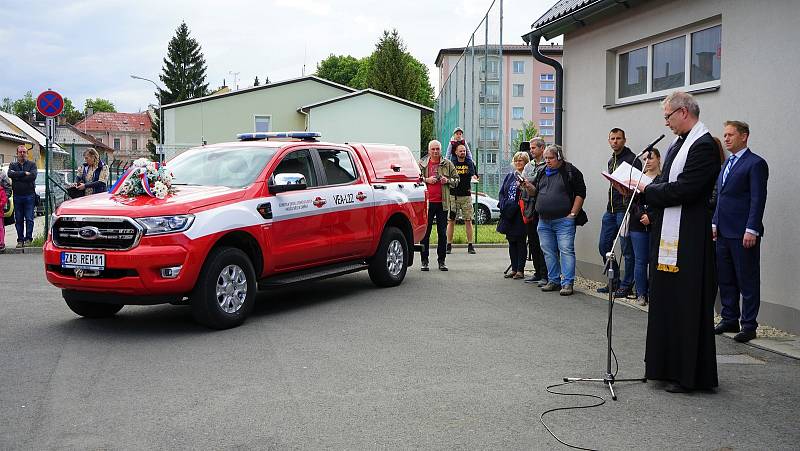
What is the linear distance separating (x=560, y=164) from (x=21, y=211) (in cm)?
1107

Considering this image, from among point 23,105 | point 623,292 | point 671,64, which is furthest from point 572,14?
point 23,105

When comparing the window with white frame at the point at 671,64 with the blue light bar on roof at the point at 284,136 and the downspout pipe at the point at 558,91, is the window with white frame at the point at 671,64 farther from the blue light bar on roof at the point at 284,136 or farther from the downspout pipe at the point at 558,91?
the blue light bar on roof at the point at 284,136

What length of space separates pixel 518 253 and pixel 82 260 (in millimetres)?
6653

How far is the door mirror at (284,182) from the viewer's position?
8.88m

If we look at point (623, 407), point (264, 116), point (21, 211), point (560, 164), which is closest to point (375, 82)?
→ point (264, 116)

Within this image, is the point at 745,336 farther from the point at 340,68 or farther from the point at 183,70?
the point at 340,68

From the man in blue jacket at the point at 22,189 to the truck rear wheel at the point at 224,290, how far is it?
962cm

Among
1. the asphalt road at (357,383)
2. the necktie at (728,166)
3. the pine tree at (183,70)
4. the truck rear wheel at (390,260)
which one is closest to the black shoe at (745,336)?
the asphalt road at (357,383)

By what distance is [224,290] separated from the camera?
815 cm

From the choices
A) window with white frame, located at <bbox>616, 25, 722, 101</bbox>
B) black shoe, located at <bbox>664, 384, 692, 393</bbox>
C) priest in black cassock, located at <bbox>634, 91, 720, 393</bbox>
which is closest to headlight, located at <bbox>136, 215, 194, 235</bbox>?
priest in black cassock, located at <bbox>634, 91, 720, 393</bbox>

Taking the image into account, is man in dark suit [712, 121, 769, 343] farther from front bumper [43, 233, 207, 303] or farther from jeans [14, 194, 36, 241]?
jeans [14, 194, 36, 241]

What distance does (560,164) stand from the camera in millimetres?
10625

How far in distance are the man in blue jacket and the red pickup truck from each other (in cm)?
728

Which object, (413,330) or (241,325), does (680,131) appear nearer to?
(413,330)
